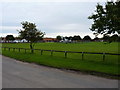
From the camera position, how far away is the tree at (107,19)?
1868 cm

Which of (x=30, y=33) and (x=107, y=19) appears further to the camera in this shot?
(x=30, y=33)

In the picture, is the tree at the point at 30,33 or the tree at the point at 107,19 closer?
the tree at the point at 107,19

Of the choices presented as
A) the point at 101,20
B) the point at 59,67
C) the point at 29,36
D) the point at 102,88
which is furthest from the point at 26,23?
the point at 102,88

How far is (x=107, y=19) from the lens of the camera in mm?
19938

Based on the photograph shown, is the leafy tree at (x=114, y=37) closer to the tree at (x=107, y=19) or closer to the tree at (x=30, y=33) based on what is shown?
the tree at (x=107, y=19)

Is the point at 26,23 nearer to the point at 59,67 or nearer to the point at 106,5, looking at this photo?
the point at 106,5

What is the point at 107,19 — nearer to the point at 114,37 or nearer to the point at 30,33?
the point at 114,37

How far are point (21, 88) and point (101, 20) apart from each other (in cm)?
1348

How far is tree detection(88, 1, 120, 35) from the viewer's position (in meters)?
18.7

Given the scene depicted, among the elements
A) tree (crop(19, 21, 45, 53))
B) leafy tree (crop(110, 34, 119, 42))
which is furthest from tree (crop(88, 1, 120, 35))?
tree (crop(19, 21, 45, 53))

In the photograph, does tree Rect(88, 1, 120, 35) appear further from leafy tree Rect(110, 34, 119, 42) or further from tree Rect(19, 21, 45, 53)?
tree Rect(19, 21, 45, 53)

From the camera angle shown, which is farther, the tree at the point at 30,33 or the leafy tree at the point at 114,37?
the tree at the point at 30,33

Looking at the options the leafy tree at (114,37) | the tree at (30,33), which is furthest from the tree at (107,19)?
the tree at (30,33)

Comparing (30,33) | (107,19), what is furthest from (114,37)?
(30,33)
